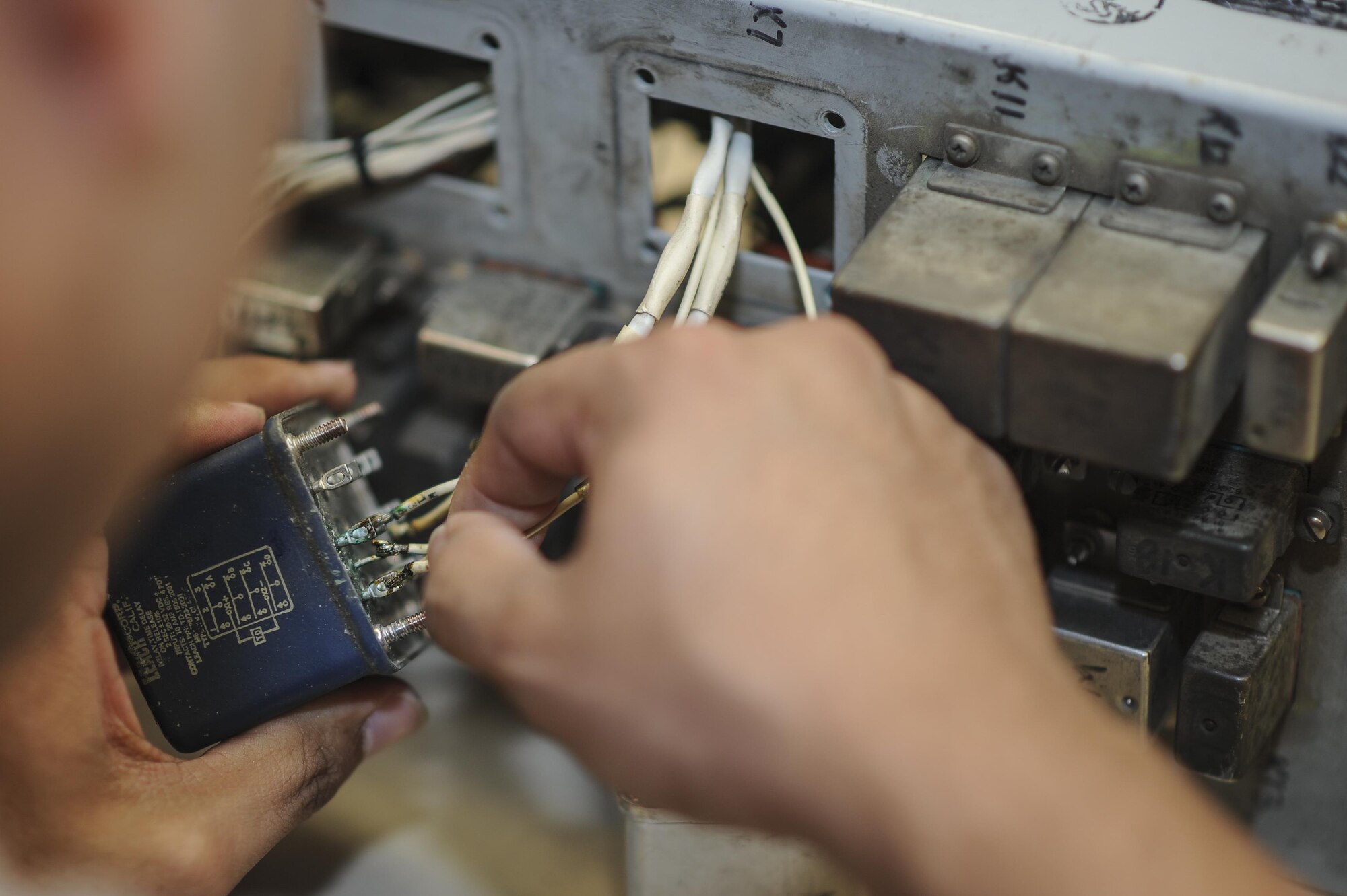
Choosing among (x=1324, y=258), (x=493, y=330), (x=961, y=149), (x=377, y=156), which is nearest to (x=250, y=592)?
(x=493, y=330)

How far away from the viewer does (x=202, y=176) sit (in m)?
0.42

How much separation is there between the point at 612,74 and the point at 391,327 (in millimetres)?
294

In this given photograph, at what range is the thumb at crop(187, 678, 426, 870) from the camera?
779 millimetres

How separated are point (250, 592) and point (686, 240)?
0.30 m

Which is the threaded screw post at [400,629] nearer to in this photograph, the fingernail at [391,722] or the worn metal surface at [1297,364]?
the fingernail at [391,722]

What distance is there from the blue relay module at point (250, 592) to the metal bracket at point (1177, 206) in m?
0.42

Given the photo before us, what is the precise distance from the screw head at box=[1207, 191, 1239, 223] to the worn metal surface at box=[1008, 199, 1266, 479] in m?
0.01

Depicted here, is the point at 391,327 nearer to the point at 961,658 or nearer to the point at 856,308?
the point at 856,308

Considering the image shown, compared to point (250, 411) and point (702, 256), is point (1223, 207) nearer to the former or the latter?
point (702, 256)

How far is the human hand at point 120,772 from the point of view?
0.74 metres

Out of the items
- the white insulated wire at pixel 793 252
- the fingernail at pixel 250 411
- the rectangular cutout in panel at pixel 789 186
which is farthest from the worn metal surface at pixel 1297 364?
the fingernail at pixel 250 411

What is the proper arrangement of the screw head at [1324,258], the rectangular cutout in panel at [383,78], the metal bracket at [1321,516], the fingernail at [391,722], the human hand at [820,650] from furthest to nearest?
the rectangular cutout in panel at [383,78] → the fingernail at [391,722] → the metal bracket at [1321,516] → the screw head at [1324,258] → the human hand at [820,650]

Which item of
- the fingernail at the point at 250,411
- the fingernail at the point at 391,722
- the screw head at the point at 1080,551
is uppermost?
the fingernail at the point at 250,411

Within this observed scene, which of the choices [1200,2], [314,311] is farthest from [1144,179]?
[314,311]
